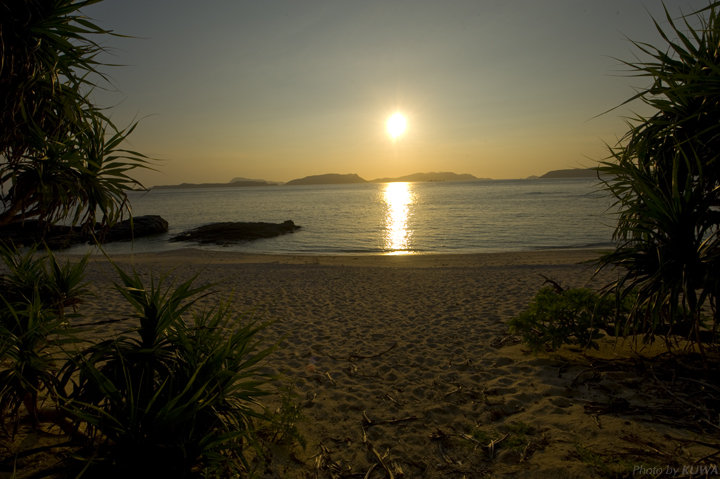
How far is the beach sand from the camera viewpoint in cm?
316

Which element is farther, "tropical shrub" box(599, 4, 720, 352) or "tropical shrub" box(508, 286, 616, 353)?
"tropical shrub" box(508, 286, 616, 353)

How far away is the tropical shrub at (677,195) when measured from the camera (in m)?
2.93

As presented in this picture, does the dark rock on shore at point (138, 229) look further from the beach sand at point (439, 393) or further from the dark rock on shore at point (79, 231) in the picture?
the beach sand at point (439, 393)

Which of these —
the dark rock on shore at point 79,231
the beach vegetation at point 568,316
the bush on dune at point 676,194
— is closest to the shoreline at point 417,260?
the beach vegetation at point 568,316

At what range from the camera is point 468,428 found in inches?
146

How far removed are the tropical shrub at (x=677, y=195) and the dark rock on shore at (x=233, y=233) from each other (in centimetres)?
2509

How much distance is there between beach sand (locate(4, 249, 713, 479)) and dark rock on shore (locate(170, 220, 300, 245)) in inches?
719

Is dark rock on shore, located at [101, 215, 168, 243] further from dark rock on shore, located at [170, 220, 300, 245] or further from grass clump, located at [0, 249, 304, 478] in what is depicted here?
grass clump, located at [0, 249, 304, 478]

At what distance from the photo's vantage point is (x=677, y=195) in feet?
9.98

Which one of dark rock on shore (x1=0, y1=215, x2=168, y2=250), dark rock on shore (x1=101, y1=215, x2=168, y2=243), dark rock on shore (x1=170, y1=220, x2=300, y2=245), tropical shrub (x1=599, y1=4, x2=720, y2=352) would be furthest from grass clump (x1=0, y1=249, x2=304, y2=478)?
dark rock on shore (x1=101, y1=215, x2=168, y2=243)

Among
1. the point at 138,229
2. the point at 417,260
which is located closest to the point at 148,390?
the point at 417,260

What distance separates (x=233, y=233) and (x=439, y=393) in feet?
87.1

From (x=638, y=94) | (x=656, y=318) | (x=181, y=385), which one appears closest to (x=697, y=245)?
(x=656, y=318)

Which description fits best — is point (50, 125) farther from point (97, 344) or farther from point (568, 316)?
point (568, 316)
